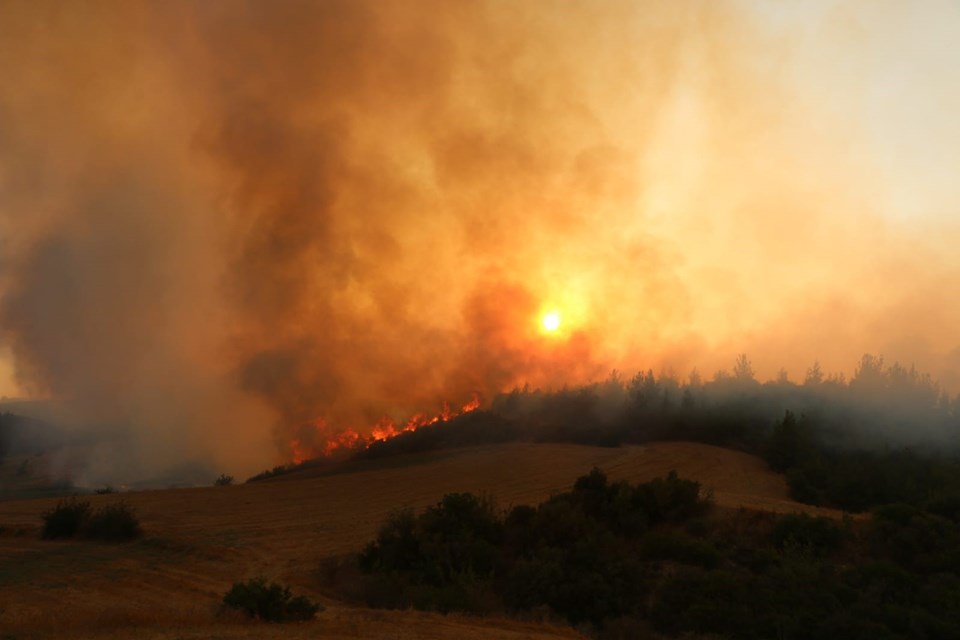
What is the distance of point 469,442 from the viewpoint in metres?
45.3

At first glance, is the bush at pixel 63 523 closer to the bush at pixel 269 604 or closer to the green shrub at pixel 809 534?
the bush at pixel 269 604

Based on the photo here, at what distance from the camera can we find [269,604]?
47.4ft

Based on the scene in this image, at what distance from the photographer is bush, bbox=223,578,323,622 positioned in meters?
14.3

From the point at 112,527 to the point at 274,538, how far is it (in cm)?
558

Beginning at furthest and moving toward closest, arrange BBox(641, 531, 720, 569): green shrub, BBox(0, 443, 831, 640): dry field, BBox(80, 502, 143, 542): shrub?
BBox(80, 502, 143, 542): shrub, BBox(641, 531, 720, 569): green shrub, BBox(0, 443, 831, 640): dry field

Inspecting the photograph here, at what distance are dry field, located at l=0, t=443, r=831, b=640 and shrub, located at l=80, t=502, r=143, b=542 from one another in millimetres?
736

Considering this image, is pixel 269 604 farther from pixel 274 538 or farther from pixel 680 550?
pixel 274 538

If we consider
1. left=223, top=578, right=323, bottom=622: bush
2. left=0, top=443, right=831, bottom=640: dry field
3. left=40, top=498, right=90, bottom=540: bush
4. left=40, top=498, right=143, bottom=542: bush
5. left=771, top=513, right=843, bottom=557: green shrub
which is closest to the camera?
left=0, top=443, right=831, bottom=640: dry field

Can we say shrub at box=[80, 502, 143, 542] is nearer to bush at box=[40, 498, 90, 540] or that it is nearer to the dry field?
bush at box=[40, 498, 90, 540]

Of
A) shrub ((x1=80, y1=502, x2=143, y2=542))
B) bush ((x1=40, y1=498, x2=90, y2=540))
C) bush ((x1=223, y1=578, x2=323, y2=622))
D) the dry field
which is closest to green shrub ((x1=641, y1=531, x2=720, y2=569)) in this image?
the dry field

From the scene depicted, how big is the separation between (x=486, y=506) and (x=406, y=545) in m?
3.14

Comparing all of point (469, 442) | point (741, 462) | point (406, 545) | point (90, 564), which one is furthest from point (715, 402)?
point (90, 564)

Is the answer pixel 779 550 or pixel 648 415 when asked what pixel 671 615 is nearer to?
pixel 779 550

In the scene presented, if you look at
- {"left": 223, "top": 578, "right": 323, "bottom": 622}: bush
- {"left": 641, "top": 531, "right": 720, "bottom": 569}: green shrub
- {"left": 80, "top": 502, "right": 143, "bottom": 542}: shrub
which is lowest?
{"left": 223, "top": 578, "right": 323, "bottom": 622}: bush
